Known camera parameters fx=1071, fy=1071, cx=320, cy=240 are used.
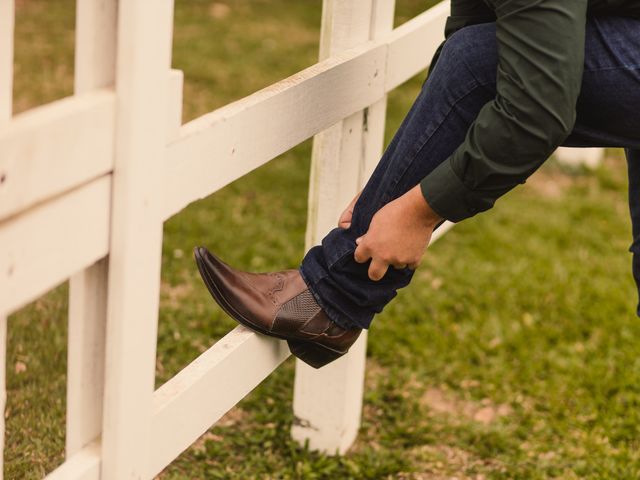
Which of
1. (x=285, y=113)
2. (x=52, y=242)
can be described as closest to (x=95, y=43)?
(x=52, y=242)

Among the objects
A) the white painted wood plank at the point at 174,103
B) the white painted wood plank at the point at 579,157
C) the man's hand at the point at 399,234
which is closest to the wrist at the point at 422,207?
the man's hand at the point at 399,234

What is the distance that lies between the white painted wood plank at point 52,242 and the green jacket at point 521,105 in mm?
594

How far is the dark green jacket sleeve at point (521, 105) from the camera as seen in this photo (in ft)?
5.51

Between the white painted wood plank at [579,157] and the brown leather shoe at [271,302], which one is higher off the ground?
the brown leather shoe at [271,302]

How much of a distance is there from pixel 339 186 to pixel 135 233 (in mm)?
994

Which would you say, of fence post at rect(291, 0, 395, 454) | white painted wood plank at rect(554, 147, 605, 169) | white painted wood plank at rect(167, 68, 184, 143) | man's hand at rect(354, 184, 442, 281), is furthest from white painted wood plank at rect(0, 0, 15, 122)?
white painted wood plank at rect(554, 147, 605, 169)

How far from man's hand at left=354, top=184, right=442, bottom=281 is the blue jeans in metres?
0.06

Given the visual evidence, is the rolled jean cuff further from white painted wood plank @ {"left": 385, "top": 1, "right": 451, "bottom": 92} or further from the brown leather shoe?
white painted wood plank @ {"left": 385, "top": 1, "right": 451, "bottom": 92}

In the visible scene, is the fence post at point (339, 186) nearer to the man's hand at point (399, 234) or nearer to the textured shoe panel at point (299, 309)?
the textured shoe panel at point (299, 309)

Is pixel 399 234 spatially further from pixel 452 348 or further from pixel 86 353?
pixel 452 348

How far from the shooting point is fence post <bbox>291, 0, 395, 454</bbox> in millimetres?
2510

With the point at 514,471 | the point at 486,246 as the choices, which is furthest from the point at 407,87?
the point at 514,471

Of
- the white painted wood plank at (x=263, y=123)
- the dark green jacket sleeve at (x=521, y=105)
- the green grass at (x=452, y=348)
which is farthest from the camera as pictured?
the green grass at (x=452, y=348)

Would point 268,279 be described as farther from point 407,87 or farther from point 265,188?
point 407,87
